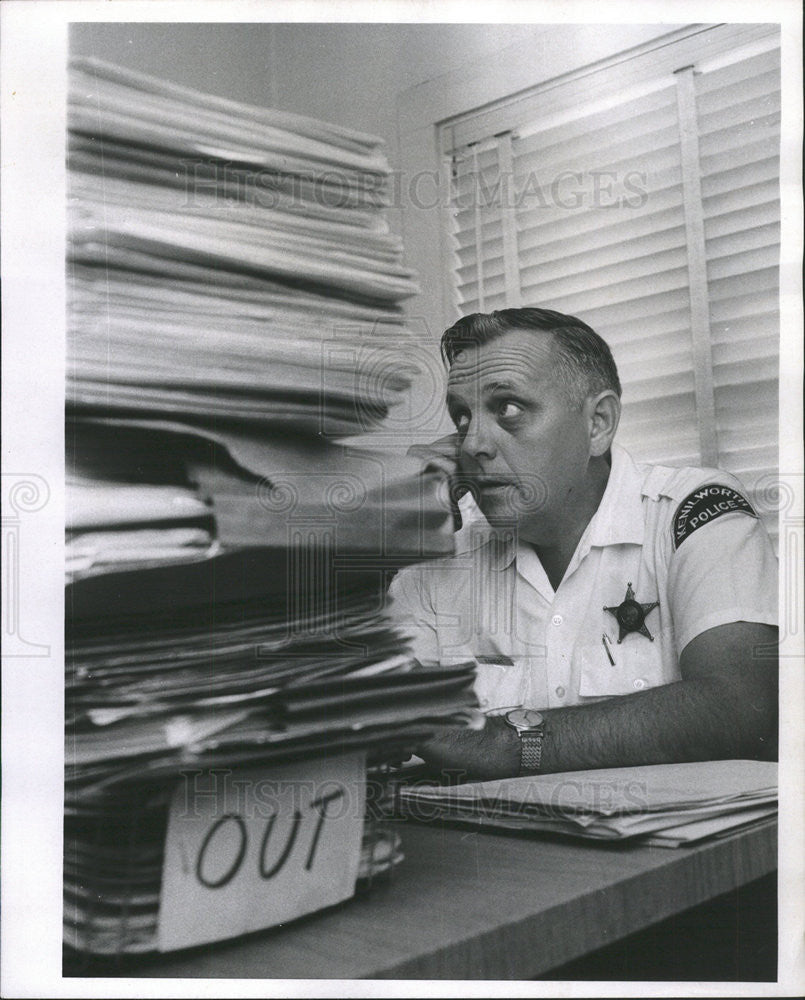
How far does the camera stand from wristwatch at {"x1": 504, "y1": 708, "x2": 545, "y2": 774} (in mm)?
1034

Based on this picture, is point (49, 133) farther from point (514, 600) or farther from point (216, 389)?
point (514, 600)

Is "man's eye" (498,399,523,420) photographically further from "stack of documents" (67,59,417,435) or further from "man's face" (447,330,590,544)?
"stack of documents" (67,59,417,435)

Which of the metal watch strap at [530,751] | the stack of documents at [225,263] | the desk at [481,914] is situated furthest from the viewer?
the metal watch strap at [530,751]

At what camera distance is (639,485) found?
1101 mm

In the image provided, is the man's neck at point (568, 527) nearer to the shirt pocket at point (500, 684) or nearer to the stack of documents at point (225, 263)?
the shirt pocket at point (500, 684)

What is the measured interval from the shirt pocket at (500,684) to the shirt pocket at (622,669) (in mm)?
67

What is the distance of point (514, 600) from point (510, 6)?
657 mm

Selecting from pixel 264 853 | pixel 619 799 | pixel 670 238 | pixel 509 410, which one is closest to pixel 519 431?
pixel 509 410

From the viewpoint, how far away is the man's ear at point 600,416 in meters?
1.10

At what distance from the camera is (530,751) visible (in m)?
1.04

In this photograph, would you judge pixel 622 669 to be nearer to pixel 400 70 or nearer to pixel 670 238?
pixel 670 238

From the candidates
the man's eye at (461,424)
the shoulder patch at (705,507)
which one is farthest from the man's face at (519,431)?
the shoulder patch at (705,507)

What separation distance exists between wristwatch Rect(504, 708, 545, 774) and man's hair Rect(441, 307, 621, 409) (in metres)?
0.34

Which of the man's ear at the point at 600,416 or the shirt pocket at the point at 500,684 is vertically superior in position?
the man's ear at the point at 600,416
